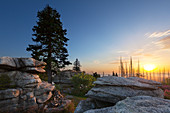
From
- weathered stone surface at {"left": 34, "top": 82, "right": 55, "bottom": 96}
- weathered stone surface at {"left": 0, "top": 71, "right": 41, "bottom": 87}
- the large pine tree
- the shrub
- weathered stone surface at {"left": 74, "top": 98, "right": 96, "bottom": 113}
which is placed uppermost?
the large pine tree

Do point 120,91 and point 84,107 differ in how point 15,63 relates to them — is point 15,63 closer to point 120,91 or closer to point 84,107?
point 84,107

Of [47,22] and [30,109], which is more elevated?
[47,22]

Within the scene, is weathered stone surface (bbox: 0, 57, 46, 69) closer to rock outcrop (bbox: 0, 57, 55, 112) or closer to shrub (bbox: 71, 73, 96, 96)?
rock outcrop (bbox: 0, 57, 55, 112)

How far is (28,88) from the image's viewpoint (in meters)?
8.16

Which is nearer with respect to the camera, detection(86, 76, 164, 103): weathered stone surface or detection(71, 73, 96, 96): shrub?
detection(86, 76, 164, 103): weathered stone surface

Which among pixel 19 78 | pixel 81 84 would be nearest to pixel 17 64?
pixel 19 78

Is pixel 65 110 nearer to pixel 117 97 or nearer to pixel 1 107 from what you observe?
pixel 1 107

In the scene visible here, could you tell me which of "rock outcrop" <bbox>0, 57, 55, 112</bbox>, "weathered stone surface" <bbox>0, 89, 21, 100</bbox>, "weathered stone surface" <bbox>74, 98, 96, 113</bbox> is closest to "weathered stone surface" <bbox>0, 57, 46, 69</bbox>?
"rock outcrop" <bbox>0, 57, 55, 112</bbox>

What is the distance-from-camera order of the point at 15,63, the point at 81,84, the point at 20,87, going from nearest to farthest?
the point at 20,87, the point at 15,63, the point at 81,84

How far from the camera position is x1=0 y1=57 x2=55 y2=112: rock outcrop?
23.3 feet

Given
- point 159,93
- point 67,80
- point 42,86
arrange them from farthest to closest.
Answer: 1. point 67,80
2. point 42,86
3. point 159,93

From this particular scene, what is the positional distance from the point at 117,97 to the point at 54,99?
25.5 ft

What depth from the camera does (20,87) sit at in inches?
314

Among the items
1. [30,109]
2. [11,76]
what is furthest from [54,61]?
[30,109]
